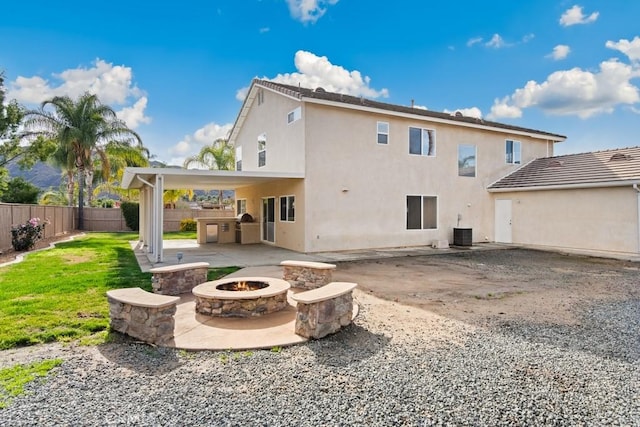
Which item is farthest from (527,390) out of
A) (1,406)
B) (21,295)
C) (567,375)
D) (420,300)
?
(21,295)

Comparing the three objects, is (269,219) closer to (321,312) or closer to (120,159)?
(321,312)

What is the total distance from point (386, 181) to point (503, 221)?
22.8ft

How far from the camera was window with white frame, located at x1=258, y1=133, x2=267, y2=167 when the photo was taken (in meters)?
17.3

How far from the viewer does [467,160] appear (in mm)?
17359

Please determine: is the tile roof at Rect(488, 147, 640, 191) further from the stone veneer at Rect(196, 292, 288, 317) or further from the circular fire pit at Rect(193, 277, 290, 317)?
the stone veneer at Rect(196, 292, 288, 317)

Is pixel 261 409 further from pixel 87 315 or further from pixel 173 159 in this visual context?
pixel 173 159

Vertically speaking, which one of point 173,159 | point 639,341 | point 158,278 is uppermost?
point 173,159

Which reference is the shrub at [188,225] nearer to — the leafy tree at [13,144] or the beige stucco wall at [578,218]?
the leafy tree at [13,144]

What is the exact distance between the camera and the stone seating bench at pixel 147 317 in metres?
4.57

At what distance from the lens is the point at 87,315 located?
18.4 ft

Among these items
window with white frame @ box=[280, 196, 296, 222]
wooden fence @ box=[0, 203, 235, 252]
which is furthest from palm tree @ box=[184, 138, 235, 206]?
window with white frame @ box=[280, 196, 296, 222]

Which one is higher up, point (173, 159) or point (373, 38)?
point (373, 38)

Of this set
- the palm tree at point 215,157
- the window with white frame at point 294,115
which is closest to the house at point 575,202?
the window with white frame at point 294,115

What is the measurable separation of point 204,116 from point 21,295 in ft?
71.7
